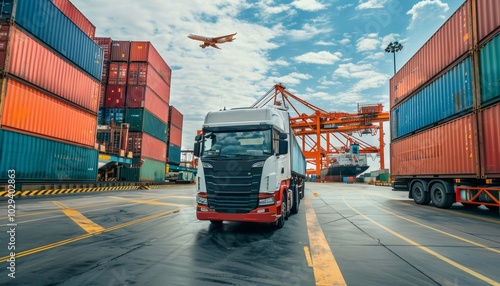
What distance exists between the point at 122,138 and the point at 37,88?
12.9 metres

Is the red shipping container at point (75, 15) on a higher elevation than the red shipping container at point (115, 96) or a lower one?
higher

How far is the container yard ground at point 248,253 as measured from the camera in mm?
3725

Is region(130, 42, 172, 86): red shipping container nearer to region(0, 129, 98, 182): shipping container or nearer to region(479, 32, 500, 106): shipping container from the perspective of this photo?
region(0, 129, 98, 182): shipping container

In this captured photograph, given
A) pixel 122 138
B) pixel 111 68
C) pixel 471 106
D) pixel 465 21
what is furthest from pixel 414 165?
pixel 111 68

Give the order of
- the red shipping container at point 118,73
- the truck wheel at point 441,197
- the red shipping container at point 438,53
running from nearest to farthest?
the red shipping container at point 438,53 < the truck wheel at point 441,197 < the red shipping container at point 118,73

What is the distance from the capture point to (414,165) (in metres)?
14.6

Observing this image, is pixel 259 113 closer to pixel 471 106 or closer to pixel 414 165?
pixel 471 106

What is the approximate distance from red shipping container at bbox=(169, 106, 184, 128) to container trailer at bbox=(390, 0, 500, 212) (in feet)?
121

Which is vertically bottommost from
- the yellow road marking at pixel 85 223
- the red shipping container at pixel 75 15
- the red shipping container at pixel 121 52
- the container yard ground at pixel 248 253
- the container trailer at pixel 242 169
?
the yellow road marking at pixel 85 223

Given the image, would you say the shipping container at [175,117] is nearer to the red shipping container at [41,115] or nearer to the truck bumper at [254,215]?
→ the red shipping container at [41,115]

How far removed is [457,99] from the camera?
1147cm

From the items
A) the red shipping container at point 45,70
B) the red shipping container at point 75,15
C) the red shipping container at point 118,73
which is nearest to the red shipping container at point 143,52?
the red shipping container at point 118,73

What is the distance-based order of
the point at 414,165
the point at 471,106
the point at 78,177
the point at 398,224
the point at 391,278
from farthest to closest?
the point at 78,177 → the point at 414,165 → the point at 471,106 → the point at 398,224 → the point at 391,278

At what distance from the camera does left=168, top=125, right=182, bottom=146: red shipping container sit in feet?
146
